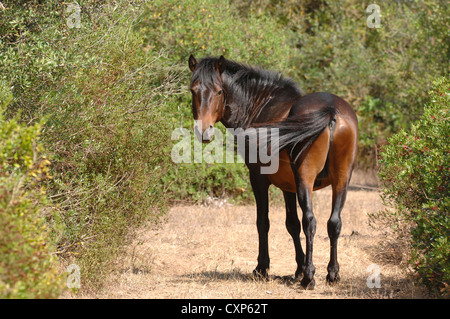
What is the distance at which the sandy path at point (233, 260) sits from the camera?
580 centimetres

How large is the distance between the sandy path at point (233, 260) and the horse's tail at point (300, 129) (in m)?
1.48

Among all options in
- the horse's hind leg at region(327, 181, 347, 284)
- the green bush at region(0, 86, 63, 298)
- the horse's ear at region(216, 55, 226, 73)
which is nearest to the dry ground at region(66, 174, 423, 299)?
the horse's hind leg at region(327, 181, 347, 284)

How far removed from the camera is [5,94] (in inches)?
205

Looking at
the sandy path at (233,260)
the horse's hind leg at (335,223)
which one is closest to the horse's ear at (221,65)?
the horse's hind leg at (335,223)

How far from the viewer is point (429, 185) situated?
534 cm

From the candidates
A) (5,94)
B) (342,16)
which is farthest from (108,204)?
(342,16)

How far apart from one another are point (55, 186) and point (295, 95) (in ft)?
9.27

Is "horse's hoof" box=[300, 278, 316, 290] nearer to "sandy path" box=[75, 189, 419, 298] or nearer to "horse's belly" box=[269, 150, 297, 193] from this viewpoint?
"sandy path" box=[75, 189, 419, 298]

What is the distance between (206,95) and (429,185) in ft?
8.03

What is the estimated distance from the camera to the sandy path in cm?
580

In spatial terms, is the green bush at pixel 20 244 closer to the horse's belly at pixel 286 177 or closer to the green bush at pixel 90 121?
the green bush at pixel 90 121

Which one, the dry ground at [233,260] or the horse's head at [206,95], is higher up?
the horse's head at [206,95]

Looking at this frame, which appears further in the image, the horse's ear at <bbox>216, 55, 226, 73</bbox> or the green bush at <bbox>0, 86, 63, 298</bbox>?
the horse's ear at <bbox>216, 55, 226, 73</bbox>

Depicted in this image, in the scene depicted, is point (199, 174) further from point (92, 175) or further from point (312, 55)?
point (312, 55)
